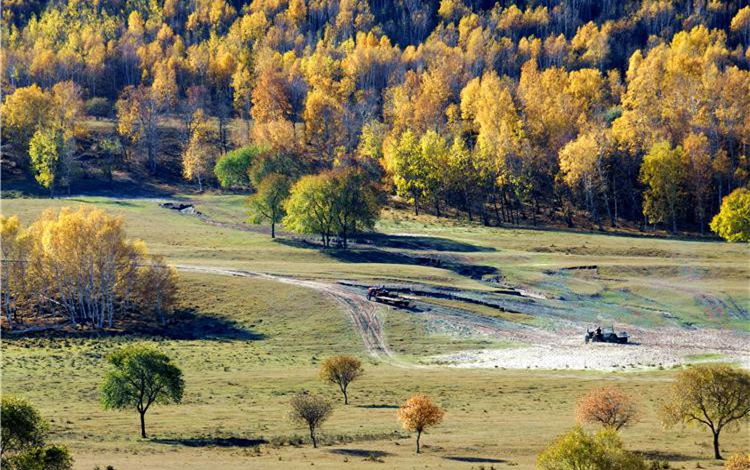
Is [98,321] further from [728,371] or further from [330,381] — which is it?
[728,371]

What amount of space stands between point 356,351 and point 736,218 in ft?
286

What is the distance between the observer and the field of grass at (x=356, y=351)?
2324 inches

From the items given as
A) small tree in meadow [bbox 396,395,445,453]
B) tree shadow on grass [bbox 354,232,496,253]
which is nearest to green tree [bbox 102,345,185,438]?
small tree in meadow [bbox 396,395,445,453]

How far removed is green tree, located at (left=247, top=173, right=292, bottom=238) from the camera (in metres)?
152

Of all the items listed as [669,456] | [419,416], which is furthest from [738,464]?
[419,416]

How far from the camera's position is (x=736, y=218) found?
153625 millimetres

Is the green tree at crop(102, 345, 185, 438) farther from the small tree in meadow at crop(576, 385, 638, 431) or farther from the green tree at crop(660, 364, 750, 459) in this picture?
the green tree at crop(660, 364, 750, 459)

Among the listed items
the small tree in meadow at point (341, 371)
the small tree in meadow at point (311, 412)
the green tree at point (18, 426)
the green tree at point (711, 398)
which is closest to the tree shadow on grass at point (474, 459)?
the small tree in meadow at point (311, 412)

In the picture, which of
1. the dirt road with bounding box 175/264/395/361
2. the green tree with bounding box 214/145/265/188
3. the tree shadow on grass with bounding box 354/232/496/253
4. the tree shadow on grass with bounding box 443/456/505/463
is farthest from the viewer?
the green tree with bounding box 214/145/265/188

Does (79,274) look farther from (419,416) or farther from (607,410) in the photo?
(607,410)

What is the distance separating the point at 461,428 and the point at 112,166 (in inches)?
5763

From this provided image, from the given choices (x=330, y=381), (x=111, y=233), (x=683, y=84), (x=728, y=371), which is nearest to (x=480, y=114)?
(x=683, y=84)

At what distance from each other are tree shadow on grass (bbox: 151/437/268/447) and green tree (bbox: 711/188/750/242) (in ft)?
382

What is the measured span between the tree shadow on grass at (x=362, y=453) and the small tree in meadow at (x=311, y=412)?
2.51 metres
